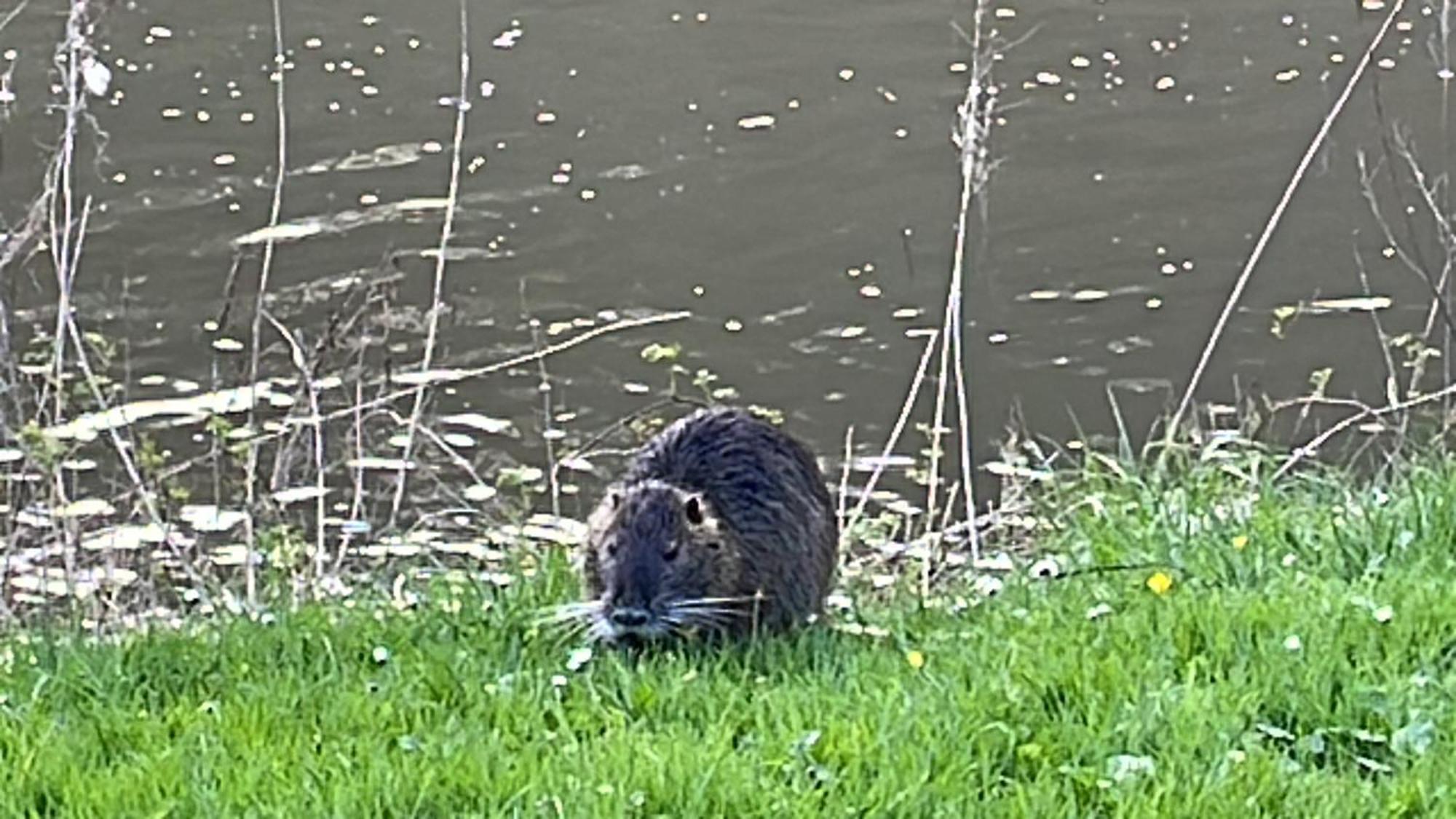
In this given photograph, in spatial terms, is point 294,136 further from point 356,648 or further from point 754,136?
point 356,648

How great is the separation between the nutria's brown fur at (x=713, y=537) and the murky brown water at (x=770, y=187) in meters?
3.39

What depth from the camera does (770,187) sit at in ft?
37.2

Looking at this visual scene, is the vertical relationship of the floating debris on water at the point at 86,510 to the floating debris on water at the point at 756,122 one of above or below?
above

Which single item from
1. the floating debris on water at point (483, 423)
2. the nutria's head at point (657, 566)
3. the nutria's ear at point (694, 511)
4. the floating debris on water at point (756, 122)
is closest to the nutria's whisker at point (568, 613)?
the nutria's head at point (657, 566)

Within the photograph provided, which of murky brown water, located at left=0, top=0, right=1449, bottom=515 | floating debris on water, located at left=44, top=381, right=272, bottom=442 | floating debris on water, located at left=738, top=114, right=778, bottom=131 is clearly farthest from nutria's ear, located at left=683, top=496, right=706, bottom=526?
floating debris on water, located at left=738, top=114, right=778, bottom=131

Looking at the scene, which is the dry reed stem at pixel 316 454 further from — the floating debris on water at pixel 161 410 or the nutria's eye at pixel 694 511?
the nutria's eye at pixel 694 511

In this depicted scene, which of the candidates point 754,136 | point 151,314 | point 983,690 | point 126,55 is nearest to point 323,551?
point 983,690

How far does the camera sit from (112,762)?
382 cm

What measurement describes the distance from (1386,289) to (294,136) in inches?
208

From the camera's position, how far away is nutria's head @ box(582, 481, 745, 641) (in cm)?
438

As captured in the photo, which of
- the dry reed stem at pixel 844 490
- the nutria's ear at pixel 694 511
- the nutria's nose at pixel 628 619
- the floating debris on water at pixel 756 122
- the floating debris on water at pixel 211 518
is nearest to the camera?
the nutria's nose at pixel 628 619

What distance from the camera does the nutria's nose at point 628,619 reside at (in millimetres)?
4340

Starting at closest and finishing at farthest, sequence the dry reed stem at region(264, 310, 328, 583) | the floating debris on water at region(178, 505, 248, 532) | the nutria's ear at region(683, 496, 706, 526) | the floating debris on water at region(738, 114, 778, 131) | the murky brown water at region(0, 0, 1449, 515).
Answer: the nutria's ear at region(683, 496, 706, 526), the dry reed stem at region(264, 310, 328, 583), the floating debris on water at region(178, 505, 248, 532), the murky brown water at region(0, 0, 1449, 515), the floating debris on water at region(738, 114, 778, 131)

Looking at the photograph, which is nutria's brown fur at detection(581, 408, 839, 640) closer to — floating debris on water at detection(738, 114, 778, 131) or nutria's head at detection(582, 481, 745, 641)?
nutria's head at detection(582, 481, 745, 641)
